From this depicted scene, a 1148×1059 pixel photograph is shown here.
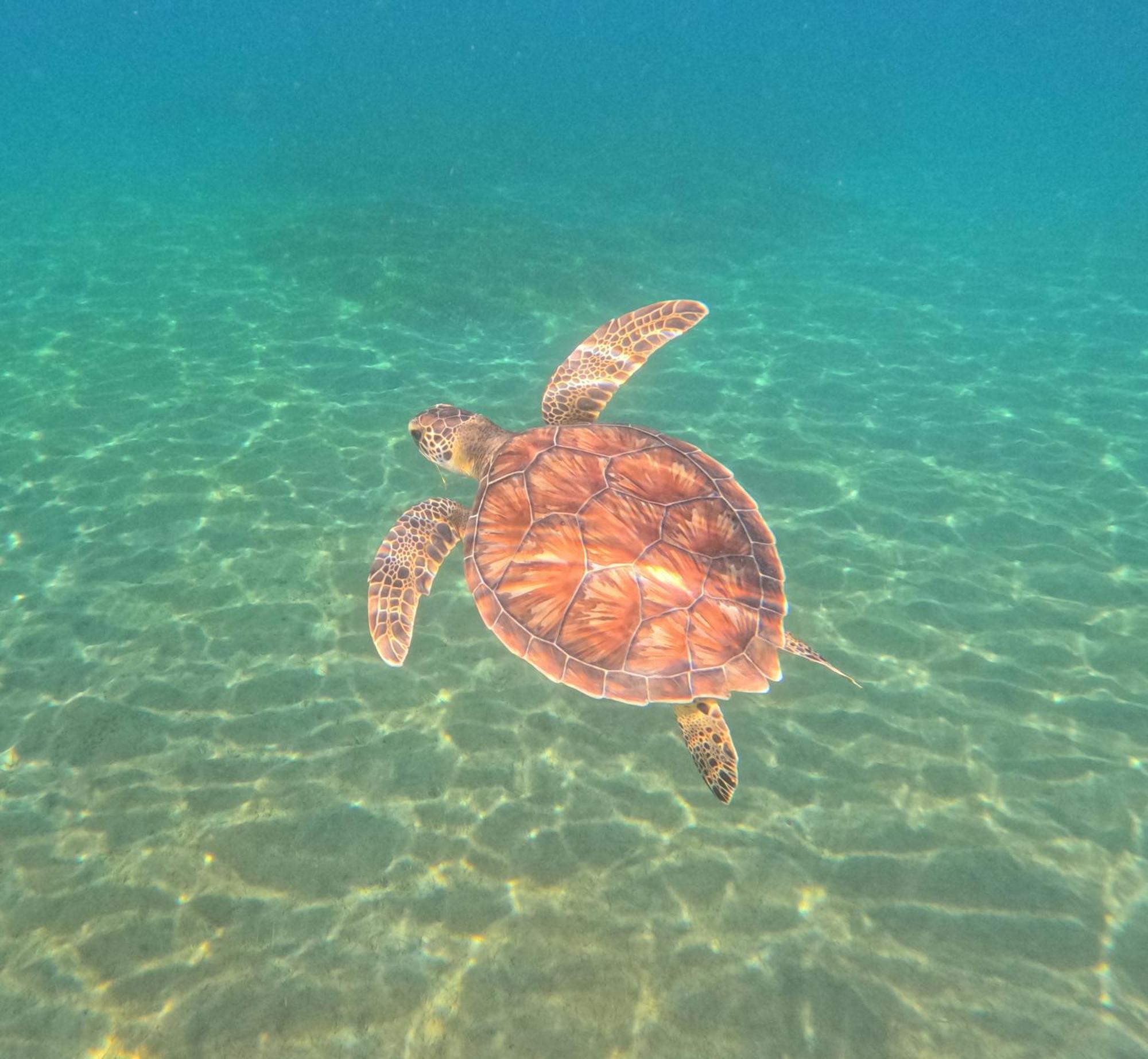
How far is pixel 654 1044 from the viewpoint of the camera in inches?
160

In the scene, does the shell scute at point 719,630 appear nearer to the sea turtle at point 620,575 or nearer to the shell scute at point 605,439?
the sea turtle at point 620,575

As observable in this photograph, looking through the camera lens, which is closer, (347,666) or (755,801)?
(755,801)

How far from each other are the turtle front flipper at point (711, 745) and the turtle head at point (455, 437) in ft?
11.7

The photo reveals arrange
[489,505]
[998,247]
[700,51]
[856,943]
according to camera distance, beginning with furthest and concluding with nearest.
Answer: [700,51] < [998,247] < [489,505] < [856,943]

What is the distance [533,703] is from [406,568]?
1845 mm

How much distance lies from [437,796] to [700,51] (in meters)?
81.8

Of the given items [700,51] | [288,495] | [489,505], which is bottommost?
[288,495]

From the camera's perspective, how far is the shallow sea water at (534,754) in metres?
4.27

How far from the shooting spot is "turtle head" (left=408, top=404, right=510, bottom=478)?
7344mm

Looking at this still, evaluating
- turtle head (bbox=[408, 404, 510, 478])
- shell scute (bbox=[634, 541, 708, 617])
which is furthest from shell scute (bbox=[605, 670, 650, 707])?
turtle head (bbox=[408, 404, 510, 478])

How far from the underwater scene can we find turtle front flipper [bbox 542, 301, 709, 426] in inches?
78.9

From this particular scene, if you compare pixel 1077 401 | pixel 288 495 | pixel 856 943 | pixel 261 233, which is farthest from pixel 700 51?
pixel 856 943

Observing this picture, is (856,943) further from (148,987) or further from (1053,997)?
(148,987)

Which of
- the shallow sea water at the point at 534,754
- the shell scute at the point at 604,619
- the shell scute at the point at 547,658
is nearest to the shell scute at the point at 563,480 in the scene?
the shell scute at the point at 604,619
